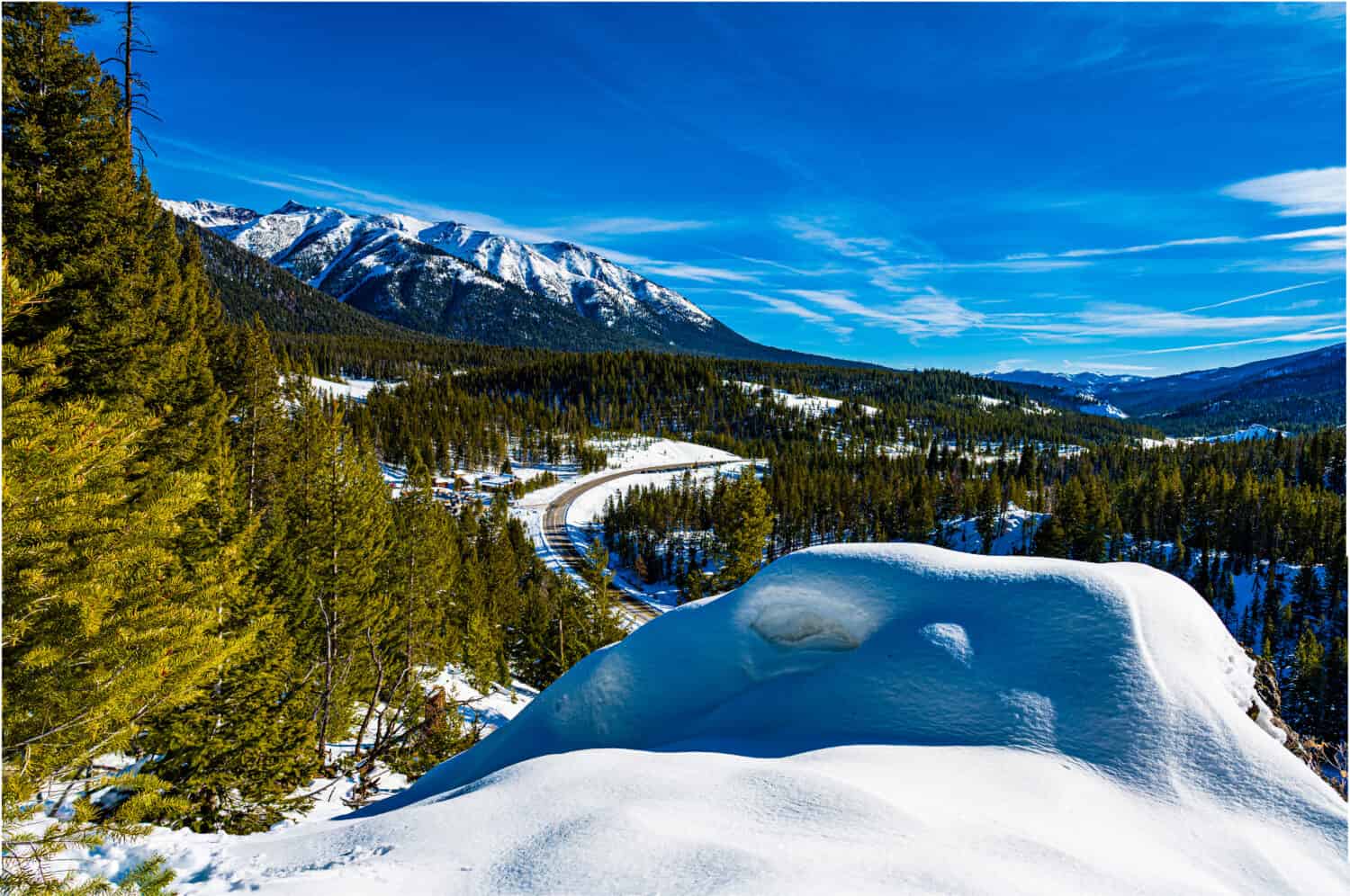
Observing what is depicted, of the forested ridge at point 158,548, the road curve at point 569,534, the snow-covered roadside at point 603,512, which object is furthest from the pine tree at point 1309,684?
the forested ridge at point 158,548

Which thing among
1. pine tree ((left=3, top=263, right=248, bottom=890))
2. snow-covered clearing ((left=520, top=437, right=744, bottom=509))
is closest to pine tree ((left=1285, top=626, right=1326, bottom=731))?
pine tree ((left=3, top=263, right=248, bottom=890))

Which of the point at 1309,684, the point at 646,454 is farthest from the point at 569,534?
the point at 1309,684

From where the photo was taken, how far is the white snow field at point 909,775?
455cm

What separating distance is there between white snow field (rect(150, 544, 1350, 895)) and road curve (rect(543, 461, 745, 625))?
143 ft

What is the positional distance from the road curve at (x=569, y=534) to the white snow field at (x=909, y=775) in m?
43.5

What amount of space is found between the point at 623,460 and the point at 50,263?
152 meters

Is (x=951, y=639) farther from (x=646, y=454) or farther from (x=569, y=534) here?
(x=646, y=454)

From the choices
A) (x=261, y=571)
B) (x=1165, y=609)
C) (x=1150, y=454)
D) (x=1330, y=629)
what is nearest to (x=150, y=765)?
(x=261, y=571)

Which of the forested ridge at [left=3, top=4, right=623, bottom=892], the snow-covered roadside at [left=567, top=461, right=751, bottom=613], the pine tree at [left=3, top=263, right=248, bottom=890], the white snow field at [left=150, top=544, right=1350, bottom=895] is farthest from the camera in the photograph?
the snow-covered roadside at [left=567, top=461, right=751, bottom=613]

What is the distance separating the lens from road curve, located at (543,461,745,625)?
75.8 meters

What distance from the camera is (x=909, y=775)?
5969 millimetres

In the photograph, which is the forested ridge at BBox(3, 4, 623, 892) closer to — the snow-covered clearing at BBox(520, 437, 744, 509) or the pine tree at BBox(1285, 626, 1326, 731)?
the pine tree at BBox(1285, 626, 1326, 731)

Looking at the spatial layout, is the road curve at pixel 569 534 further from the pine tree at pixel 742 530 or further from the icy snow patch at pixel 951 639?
the icy snow patch at pixel 951 639

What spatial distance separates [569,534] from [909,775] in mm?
103089
